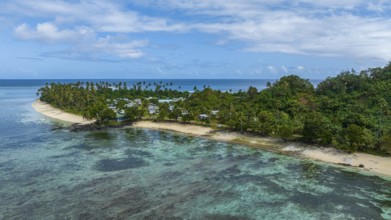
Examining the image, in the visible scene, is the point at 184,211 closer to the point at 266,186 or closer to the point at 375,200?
the point at 266,186

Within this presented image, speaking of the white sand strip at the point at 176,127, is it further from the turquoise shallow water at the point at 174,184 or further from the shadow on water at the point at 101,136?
the turquoise shallow water at the point at 174,184

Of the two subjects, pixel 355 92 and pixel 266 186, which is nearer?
pixel 266 186

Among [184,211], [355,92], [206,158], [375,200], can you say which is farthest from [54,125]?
[355,92]

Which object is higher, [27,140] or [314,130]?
[314,130]

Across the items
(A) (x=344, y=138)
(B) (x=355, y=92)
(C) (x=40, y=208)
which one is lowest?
(C) (x=40, y=208)

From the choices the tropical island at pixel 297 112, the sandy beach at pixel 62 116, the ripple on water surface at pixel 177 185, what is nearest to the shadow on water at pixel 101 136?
the tropical island at pixel 297 112
